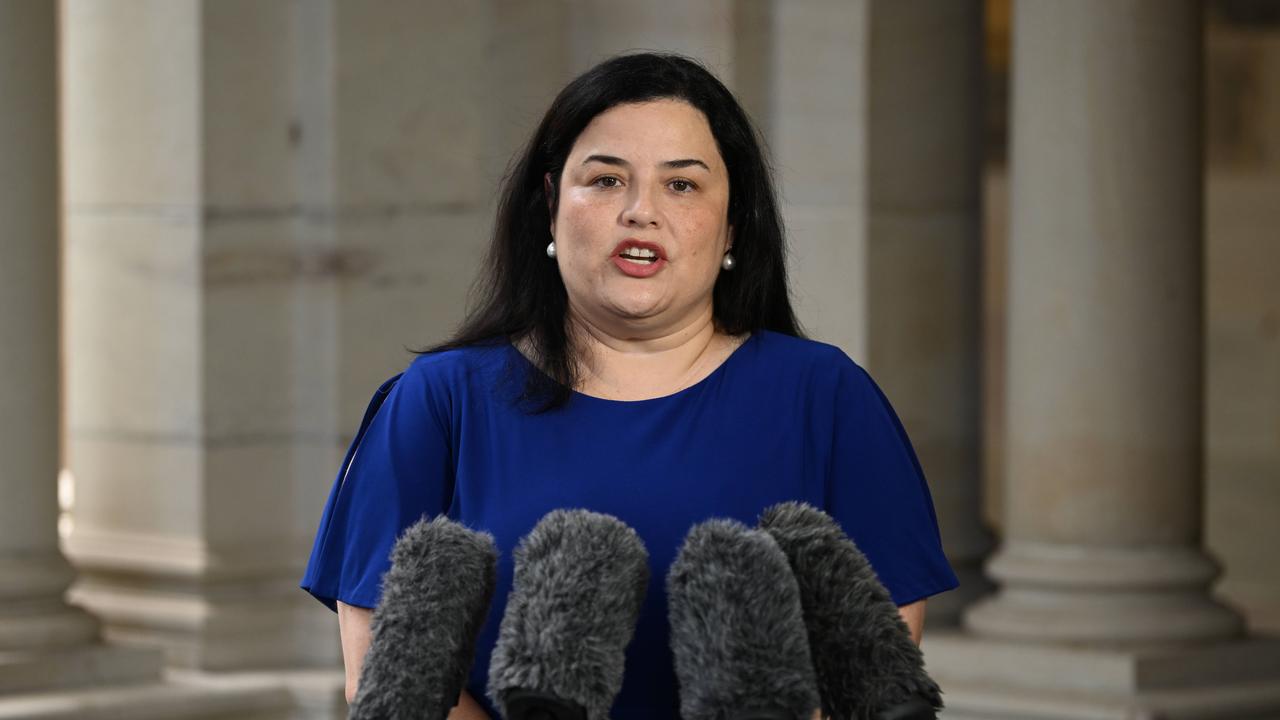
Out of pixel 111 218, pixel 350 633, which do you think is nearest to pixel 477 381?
pixel 350 633

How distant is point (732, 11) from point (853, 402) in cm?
415

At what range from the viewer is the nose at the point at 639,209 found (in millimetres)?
2604

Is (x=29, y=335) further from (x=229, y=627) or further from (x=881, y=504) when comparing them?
(x=881, y=504)

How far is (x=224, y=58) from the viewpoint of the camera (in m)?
6.71

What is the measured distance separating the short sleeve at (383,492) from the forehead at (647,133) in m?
0.41

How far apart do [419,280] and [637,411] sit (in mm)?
4367

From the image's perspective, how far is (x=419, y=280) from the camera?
273 inches

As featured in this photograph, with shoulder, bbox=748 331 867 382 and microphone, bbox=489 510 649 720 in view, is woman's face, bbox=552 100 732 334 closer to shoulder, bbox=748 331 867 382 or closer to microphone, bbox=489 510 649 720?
shoulder, bbox=748 331 867 382

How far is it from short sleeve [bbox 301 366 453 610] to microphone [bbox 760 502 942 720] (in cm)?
57

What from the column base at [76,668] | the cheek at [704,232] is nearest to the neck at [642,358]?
the cheek at [704,232]

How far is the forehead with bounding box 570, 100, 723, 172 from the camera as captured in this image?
8.59ft

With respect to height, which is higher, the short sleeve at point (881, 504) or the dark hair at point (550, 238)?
the dark hair at point (550, 238)

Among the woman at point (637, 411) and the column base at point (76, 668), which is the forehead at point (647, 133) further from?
the column base at point (76, 668)

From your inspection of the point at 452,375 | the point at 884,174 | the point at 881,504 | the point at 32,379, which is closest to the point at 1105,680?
the point at 884,174
